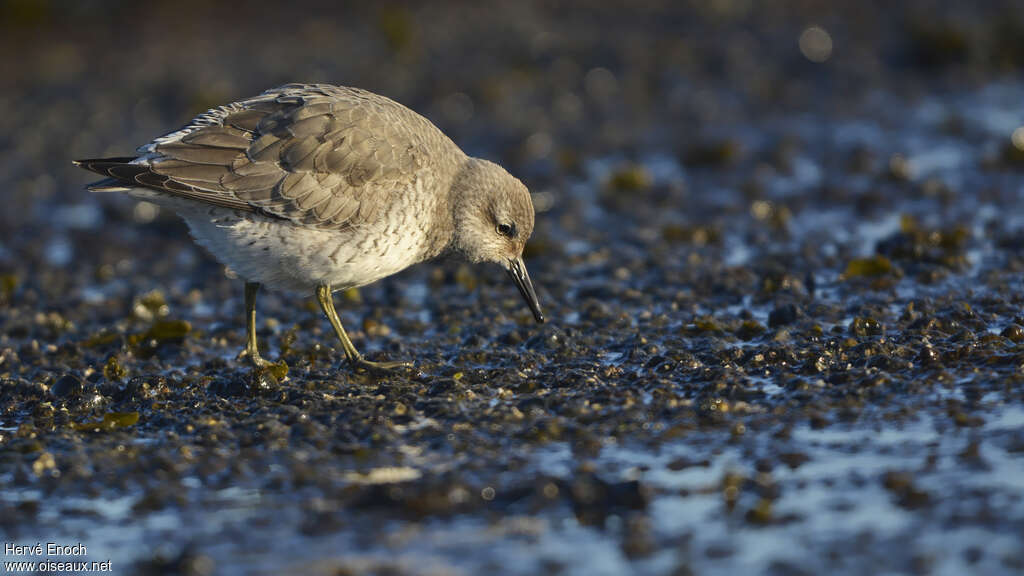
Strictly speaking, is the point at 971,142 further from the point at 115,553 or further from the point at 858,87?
the point at 115,553

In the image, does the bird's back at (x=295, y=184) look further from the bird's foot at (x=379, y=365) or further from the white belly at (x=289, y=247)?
the bird's foot at (x=379, y=365)

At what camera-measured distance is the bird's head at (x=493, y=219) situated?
7789mm

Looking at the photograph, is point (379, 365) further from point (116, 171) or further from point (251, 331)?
point (116, 171)

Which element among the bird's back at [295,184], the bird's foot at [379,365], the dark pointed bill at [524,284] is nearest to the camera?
the bird's back at [295,184]

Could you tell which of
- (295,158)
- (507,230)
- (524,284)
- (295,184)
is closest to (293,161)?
(295,158)

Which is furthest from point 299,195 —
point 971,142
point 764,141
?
point 971,142

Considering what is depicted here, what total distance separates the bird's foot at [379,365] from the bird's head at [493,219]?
3.17 ft

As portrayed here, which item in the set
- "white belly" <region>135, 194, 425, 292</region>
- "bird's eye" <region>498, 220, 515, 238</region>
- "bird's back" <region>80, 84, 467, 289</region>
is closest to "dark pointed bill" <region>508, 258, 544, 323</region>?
"bird's eye" <region>498, 220, 515, 238</region>

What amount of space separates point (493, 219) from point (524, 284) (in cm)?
50

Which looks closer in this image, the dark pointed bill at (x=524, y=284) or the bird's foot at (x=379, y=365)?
the bird's foot at (x=379, y=365)

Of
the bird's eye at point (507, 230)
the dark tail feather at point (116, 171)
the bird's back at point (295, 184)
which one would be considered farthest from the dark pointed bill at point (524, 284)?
the dark tail feather at point (116, 171)

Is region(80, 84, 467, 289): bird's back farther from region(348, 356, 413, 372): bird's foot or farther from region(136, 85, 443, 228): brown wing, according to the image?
region(348, 356, 413, 372): bird's foot

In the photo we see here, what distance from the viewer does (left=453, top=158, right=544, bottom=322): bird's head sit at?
25.6ft

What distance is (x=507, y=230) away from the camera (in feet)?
26.1
